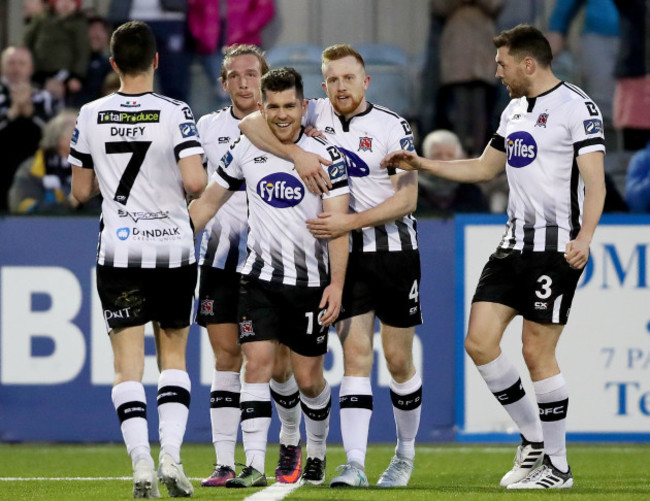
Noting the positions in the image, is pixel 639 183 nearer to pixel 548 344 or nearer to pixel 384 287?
pixel 548 344

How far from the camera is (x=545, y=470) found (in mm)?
6914

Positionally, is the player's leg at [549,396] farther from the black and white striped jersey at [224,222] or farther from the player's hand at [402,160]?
the black and white striped jersey at [224,222]

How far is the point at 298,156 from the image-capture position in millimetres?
6715

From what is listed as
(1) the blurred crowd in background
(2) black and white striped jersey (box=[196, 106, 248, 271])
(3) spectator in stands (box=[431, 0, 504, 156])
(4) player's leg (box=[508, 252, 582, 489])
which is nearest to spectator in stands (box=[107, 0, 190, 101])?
(1) the blurred crowd in background

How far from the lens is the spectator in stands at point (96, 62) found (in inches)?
477

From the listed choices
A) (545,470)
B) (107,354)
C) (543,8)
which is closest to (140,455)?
(545,470)

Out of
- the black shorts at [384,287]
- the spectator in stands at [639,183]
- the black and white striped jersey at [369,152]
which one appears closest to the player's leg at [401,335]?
the black shorts at [384,287]

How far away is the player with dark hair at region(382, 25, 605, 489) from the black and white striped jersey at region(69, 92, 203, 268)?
1.13m

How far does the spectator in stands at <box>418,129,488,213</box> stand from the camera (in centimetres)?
1098

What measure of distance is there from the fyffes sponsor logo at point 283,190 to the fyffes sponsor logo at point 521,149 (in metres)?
1.11

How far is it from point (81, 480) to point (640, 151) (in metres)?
5.64

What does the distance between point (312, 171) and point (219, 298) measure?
1.09 meters

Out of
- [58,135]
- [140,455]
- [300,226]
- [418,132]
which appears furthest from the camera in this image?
[418,132]

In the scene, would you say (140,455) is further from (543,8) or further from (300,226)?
(543,8)
